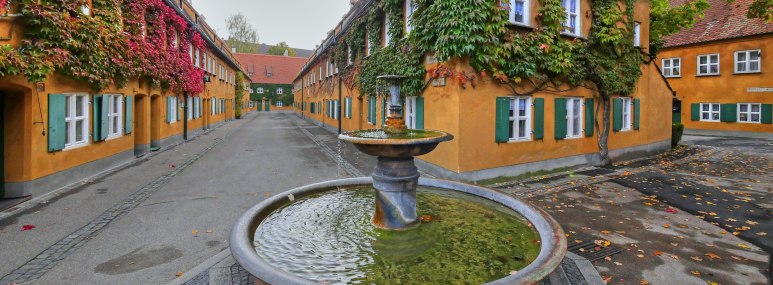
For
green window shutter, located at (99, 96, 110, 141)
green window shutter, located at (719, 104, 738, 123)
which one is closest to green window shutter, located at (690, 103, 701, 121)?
green window shutter, located at (719, 104, 738, 123)

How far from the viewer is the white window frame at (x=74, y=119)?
10148mm

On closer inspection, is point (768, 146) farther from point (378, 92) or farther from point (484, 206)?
point (484, 206)

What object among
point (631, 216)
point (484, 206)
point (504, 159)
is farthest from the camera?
point (504, 159)

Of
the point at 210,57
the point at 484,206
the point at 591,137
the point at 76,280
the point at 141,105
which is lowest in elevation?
the point at 76,280

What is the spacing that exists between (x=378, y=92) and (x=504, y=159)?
274 inches

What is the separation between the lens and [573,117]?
13.2 meters

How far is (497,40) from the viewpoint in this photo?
34.6 ft

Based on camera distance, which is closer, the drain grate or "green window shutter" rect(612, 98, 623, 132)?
the drain grate

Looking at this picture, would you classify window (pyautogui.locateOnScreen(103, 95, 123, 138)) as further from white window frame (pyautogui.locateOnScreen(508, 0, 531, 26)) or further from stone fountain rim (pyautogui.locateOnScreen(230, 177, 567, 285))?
white window frame (pyautogui.locateOnScreen(508, 0, 531, 26))

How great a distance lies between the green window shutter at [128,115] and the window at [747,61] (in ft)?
100

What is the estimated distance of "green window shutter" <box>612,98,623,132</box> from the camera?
1415 centimetres

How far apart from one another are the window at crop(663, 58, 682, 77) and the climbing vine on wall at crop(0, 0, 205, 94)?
3021 cm

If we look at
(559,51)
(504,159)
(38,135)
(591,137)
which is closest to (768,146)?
(591,137)

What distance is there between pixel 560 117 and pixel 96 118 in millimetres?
13964
